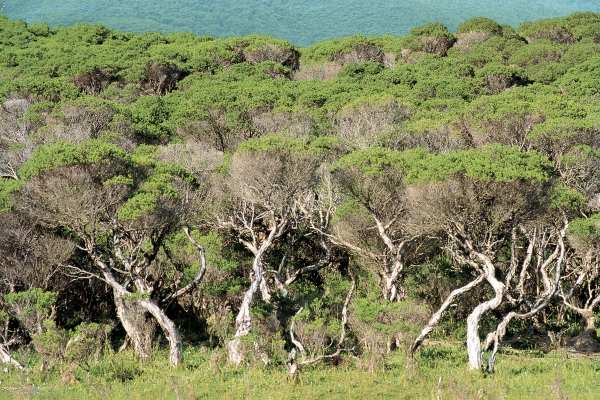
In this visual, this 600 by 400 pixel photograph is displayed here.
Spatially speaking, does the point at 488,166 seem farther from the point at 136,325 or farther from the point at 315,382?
the point at 136,325

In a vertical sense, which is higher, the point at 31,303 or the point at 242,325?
the point at 31,303

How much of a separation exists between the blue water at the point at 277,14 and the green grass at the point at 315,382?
194 feet

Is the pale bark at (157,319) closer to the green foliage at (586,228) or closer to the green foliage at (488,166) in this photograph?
the green foliage at (488,166)

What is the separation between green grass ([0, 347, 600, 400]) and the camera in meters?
9.59

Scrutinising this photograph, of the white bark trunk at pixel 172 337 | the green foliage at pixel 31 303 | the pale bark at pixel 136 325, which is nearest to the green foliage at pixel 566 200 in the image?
the white bark trunk at pixel 172 337

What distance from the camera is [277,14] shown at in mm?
76812

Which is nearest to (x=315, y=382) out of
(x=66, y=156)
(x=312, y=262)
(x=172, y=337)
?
(x=172, y=337)

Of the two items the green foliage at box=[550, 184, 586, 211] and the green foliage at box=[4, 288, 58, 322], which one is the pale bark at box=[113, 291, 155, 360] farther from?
the green foliage at box=[550, 184, 586, 211]

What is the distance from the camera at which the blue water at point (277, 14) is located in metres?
70.4

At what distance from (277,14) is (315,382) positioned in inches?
2843

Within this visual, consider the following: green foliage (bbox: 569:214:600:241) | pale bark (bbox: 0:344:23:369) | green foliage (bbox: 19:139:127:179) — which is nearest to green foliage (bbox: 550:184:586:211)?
green foliage (bbox: 569:214:600:241)

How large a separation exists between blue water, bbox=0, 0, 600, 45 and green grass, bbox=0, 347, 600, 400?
5918 cm

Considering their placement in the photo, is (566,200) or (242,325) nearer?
(242,325)

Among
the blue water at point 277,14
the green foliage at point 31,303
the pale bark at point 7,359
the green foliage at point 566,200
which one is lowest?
the pale bark at point 7,359
